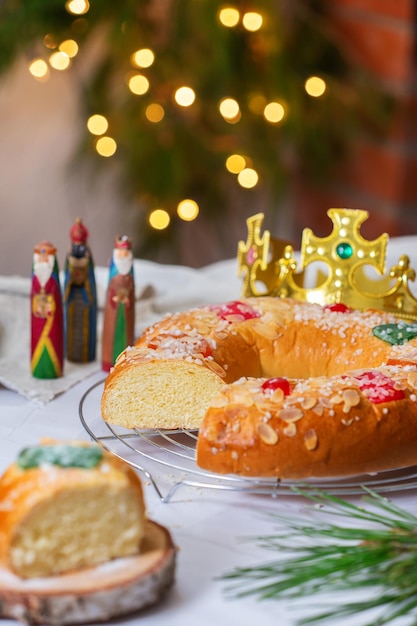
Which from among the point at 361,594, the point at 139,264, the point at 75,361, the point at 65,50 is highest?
the point at 65,50

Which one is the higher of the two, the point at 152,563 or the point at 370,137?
the point at 370,137

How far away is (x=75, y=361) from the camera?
169 cm

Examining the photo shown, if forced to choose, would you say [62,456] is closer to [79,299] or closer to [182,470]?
[182,470]

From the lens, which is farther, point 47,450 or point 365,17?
point 365,17

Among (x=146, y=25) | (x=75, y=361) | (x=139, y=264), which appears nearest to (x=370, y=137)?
(x=146, y=25)

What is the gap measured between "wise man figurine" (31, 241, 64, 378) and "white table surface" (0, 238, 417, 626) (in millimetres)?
63

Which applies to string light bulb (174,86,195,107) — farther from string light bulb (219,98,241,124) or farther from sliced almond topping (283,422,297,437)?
sliced almond topping (283,422,297,437)

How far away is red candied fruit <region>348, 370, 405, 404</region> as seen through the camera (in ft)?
4.02

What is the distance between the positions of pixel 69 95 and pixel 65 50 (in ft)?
1.69

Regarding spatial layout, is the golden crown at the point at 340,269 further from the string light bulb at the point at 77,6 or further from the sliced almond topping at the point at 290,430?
the string light bulb at the point at 77,6

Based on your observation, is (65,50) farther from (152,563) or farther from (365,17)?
(152,563)

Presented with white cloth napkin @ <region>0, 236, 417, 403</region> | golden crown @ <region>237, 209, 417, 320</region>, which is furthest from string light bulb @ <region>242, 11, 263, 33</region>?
golden crown @ <region>237, 209, 417, 320</region>

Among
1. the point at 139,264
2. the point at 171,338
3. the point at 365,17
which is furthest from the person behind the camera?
the point at 365,17

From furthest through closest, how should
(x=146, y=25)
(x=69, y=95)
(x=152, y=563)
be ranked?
(x=69, y=95) < (x=146, y=25) < (x=152, y=563)
